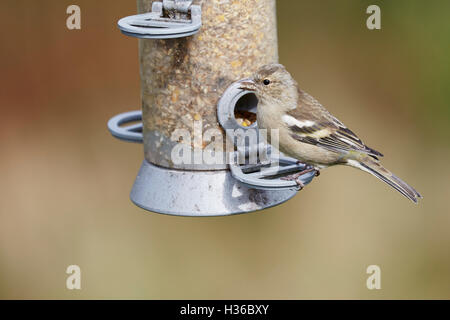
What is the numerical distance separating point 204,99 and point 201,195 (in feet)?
2.01

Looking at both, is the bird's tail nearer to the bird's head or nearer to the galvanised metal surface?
the bird's head

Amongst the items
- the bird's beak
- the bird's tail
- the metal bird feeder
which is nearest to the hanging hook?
the metal bird feeder

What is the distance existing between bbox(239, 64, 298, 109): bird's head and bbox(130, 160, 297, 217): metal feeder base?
1.82 feet

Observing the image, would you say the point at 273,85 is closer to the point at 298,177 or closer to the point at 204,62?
the point at 204,62

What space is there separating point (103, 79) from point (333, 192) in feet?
8.16

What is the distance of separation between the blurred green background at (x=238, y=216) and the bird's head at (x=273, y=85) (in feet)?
8.40

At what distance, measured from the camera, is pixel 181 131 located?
5.09 meters

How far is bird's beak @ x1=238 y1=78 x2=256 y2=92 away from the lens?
498 cm

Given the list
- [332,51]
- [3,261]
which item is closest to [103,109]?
[3,261]

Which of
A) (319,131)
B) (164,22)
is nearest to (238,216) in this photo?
(319,131)

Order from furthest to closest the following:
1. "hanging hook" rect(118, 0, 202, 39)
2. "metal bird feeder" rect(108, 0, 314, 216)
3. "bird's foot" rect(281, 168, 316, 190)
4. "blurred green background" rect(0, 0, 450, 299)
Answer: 1. "blurred green background" rect(0, 0, 450, 299)
2. "metal bird feeder" rect(108, 0, 314, 216)
3. "bird's foot" rect(281, 168, 316, 190)
4. "hanging hook" rect(118, 0, 202, 39)

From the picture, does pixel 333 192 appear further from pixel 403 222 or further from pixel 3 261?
pixel 3 261

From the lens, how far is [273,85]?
5.05 metres

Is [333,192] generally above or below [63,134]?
below
